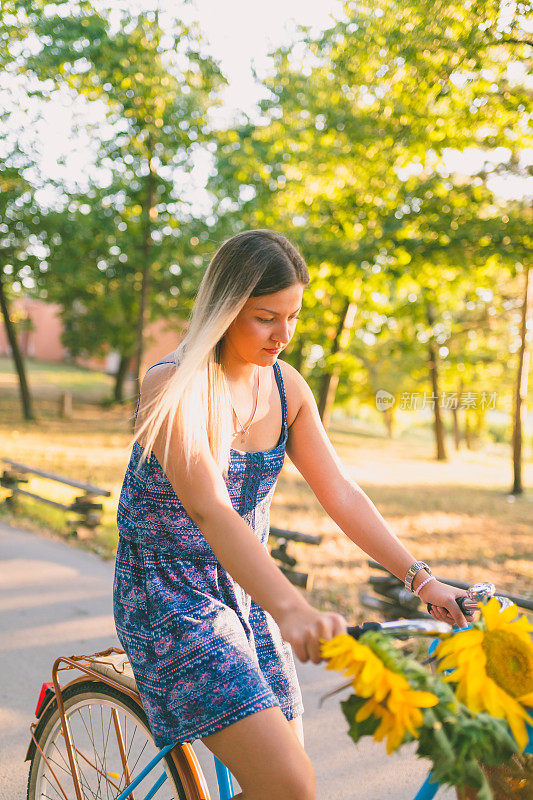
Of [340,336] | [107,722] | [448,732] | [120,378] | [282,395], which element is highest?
[340,336]

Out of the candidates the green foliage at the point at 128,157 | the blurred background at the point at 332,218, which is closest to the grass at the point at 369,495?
the blurred background at the point at 332,218

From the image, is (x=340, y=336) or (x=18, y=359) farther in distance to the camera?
(x=18, y=359)

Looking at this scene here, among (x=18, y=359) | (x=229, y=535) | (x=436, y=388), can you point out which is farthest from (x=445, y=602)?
(x=18, y=359)

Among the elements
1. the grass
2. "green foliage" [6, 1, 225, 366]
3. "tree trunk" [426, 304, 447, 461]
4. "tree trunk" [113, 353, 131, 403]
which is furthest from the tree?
"tree trunk" [113, 353, 131, 403]

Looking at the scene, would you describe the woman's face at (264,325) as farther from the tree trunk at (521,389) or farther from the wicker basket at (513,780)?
the tree trunk at (521,389)

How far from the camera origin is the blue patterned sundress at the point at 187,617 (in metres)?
1.66

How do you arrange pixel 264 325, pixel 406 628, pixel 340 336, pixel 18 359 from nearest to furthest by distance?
1. pixel 406 628
2. pixel 264 325
3. pixel 340 336
4. pixel 18 359

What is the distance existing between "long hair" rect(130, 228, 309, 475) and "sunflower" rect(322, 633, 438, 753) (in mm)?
666

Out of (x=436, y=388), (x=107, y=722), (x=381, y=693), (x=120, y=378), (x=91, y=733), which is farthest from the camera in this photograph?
(x=120, y=378)

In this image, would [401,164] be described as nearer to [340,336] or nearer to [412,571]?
[340,336]

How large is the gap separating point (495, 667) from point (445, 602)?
617 mm

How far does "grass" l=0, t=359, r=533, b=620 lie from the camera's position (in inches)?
336

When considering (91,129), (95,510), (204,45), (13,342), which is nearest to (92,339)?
(13,342)

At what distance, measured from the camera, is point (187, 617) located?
1718mm
